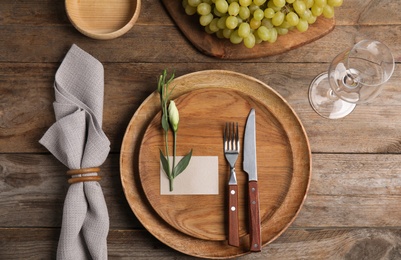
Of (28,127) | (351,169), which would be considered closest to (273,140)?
(351,169)

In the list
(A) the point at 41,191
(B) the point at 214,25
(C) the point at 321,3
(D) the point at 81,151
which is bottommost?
(A) the point at 41,191

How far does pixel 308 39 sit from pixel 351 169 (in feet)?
0.94

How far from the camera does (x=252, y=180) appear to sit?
92 centimetres

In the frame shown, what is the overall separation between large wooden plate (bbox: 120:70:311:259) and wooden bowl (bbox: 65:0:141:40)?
180 millimetres

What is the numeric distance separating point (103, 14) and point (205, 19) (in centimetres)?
23

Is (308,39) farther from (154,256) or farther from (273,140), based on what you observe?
(154,256)

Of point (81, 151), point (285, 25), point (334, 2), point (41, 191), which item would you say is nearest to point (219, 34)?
point (285, 25)

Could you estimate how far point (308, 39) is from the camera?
0.98 metres

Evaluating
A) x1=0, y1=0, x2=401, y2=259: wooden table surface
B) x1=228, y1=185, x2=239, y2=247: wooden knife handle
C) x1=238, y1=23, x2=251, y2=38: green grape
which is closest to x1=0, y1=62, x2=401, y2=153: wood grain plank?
x1=0, y1=0, x2=401, y2=259: wooden table surface

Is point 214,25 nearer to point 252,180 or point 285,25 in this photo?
point 285,25

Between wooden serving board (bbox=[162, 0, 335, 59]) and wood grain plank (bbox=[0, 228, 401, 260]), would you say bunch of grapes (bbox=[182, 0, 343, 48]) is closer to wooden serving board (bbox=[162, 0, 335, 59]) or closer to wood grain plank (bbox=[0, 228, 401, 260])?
wooden serving board (bbox=[162, 0, 335, 59])

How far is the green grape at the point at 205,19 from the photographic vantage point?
3.08ft

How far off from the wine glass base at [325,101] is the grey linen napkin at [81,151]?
1.45 feet

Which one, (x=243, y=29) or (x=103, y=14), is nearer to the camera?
(x=243, y=29)
